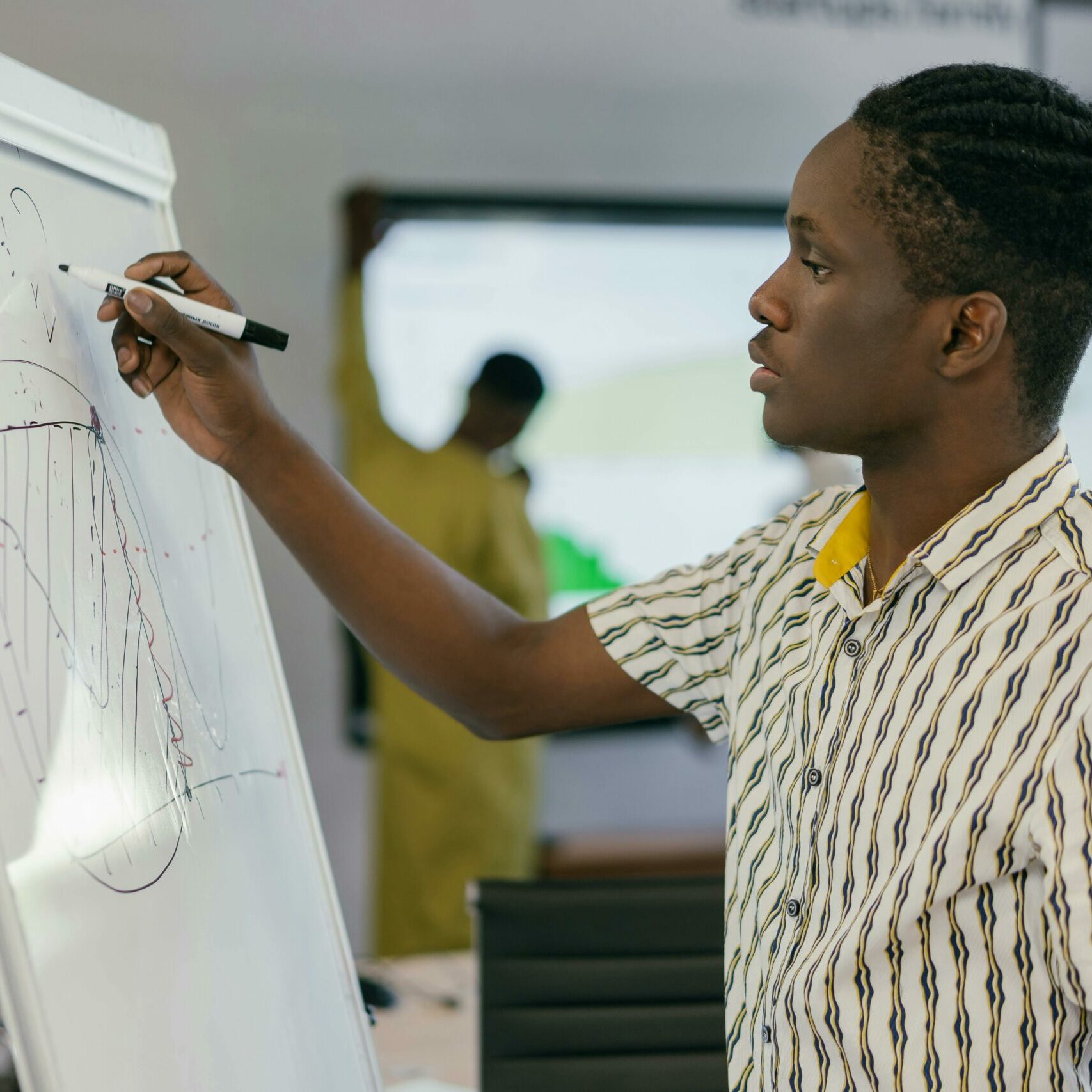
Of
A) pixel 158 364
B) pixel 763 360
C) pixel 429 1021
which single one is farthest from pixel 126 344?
pixel 429 1021

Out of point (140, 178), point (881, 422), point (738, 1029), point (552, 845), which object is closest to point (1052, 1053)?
point (738, 1029)

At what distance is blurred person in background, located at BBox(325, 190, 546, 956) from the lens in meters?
2.70

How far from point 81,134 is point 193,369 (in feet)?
0.65

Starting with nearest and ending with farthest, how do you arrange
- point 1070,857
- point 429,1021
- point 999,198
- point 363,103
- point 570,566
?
point 1070,857 < point 999,198 < point 429,1021 < point 363,103 < point 570,566

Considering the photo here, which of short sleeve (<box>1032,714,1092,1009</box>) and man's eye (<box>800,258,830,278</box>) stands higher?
man's eye (<box>800,258,830,278</box>)

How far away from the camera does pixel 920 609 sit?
84 cm

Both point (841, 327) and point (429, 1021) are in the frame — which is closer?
point (841, 327)

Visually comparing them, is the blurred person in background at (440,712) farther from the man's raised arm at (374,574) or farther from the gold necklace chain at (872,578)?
the gold necklace chain at (872,578)

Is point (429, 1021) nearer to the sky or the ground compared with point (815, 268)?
nearer to the ground

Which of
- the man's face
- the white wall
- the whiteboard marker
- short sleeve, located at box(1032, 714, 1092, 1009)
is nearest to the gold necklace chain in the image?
the man's face

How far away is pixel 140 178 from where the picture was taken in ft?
3.45

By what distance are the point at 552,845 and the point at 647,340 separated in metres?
1.35

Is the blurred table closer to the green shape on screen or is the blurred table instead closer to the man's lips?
the man's lips

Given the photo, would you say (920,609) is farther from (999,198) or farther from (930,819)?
(999,198)
